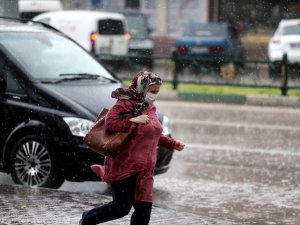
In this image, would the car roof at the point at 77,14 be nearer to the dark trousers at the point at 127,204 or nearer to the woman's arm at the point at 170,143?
the woman's arm at the point at 170,143

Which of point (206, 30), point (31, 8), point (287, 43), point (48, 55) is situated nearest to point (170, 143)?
point (48, 55)

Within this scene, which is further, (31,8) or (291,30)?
(31,8)

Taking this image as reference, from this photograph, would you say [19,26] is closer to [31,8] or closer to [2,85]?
[2,85]

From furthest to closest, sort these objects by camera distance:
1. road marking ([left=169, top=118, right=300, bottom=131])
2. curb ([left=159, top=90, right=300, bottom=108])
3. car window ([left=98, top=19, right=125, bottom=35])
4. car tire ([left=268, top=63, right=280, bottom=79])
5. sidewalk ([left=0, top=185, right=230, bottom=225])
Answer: car window ([left=98, top=19, right=125, bottom=35])
car tire ([left=268, top=63, right=280, bottom=79])
curb ([left=159, top=90, right=300, bottom=108])
road marking ([left=169, top=118, right=300, bottom=131])
sidewalk ([left=0, top=185, right=230, bottom=225])

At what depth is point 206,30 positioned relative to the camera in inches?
1246

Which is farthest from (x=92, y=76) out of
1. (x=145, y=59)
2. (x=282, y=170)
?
(x=145, y=59)

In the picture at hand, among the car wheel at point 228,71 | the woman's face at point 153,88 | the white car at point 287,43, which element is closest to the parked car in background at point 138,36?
the white car at point 287,43

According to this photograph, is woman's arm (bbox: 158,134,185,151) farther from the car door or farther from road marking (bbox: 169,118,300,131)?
road marking (bbox: 169,118,300,131)

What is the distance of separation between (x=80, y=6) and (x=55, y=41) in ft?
106

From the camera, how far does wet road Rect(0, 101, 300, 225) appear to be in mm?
9648

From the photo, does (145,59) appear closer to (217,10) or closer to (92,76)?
(92,76)

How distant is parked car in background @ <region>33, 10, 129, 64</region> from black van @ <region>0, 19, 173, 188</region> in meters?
18.1

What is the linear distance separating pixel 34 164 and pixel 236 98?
11877 millimetres

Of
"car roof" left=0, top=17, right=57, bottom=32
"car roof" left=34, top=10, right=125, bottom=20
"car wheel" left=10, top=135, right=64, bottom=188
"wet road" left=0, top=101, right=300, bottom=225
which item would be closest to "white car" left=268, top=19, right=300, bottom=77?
"car roof" left=34, top=10, right=125, bottom=20
